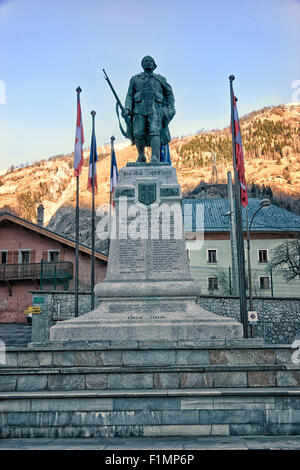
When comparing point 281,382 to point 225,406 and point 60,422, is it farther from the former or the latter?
point 60,422

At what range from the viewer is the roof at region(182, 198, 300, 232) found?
43.2 meters

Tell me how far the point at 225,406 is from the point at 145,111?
743 cm

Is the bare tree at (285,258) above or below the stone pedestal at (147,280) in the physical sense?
above

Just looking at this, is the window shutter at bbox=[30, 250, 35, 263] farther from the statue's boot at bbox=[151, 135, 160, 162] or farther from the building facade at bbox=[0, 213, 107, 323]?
the statue's boot at bbox=[151, 135, 160, 162]

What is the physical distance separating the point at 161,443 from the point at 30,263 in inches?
1147

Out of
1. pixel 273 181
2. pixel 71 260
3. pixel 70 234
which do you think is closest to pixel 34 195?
pixel 70 234

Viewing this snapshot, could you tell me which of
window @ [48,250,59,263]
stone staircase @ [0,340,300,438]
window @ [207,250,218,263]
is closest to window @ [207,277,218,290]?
window @ [207,250,218,263]

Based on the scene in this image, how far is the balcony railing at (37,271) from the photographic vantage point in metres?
31.9

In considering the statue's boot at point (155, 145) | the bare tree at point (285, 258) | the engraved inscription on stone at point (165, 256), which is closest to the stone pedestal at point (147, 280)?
the engraved inscription on stone at point (165, 256)

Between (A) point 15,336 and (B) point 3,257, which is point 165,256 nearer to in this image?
(A) point 15,336

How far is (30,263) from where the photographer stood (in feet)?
111

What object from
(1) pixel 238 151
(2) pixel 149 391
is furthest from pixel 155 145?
(2) pixel 149 391

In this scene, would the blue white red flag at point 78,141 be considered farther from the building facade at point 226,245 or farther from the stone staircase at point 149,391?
the building facade at point 226,245

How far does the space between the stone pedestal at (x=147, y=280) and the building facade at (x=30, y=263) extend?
20882 mm
